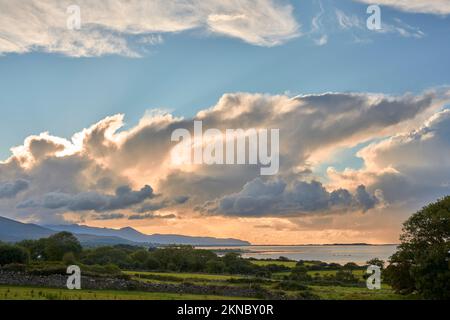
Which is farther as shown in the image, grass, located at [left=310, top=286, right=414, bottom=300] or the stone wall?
the stone wall

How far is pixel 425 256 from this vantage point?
6081cm

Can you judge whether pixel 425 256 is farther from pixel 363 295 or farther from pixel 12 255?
pixel 12 255

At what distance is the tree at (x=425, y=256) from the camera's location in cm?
5859

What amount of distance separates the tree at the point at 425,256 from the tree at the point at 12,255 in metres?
76.0

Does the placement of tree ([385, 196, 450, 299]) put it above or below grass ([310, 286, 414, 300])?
above

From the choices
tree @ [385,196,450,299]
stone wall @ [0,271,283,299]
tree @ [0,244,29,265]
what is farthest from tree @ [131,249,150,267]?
tree @ [385,196,450,299]

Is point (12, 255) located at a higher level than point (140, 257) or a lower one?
higher

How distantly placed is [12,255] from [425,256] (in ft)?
273

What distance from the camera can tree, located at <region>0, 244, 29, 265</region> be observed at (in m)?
105

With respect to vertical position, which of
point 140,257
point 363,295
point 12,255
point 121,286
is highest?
point 12,255

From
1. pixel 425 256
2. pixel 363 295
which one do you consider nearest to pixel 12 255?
pixel 363 295

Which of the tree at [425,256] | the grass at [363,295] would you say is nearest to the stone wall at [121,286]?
the grass at [363,295]

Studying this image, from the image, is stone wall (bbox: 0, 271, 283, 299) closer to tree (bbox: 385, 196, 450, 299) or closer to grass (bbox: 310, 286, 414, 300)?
grass (bbox: 310, 286, 414, 300)

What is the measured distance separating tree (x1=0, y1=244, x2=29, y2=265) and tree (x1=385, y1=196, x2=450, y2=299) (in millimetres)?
76045
